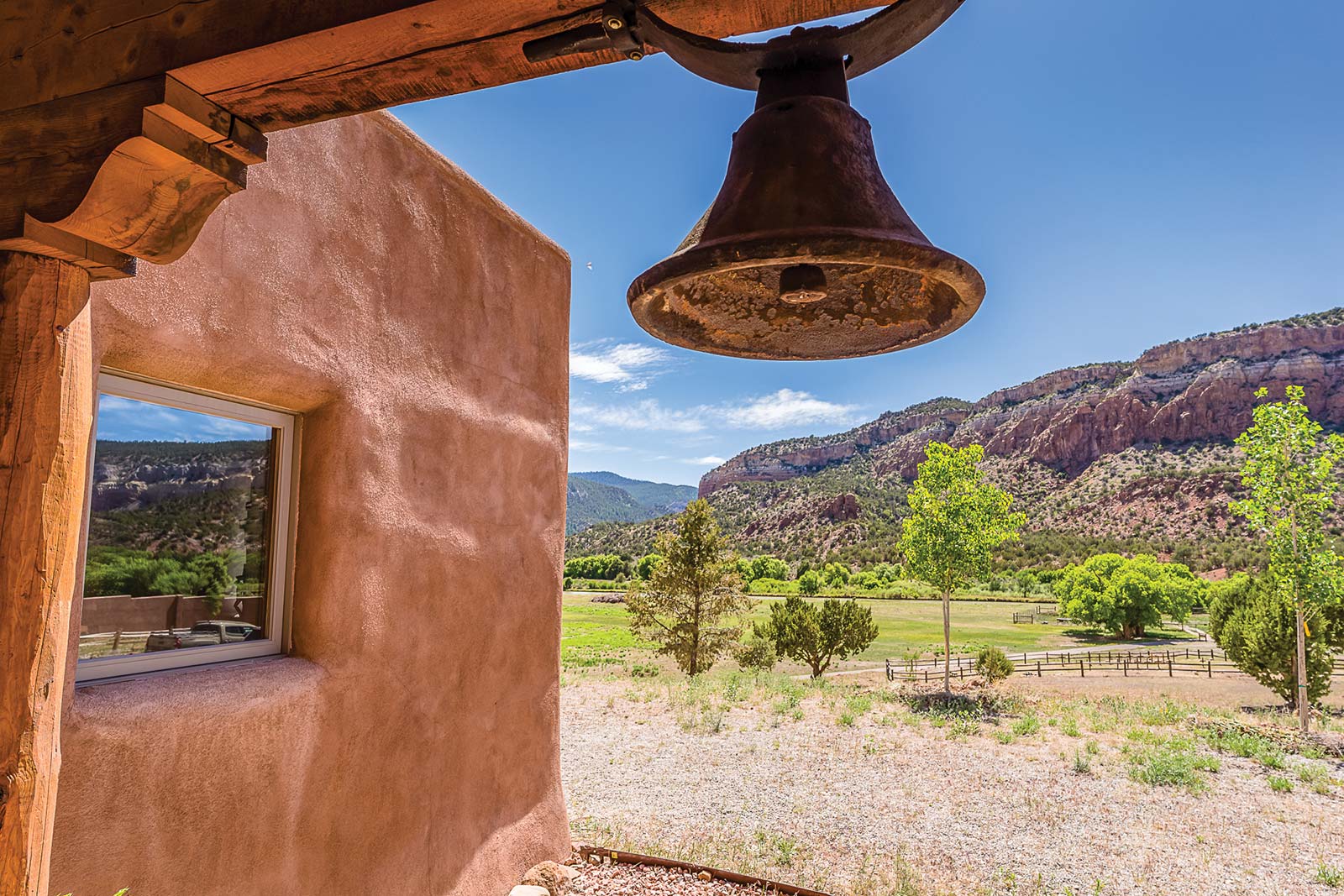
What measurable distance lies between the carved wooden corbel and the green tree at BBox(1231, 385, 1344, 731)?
1654 cm

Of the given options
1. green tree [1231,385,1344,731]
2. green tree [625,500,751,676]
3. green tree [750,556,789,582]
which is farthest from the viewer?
green tree [750,556,789,582]

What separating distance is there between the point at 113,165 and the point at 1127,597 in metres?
46.5

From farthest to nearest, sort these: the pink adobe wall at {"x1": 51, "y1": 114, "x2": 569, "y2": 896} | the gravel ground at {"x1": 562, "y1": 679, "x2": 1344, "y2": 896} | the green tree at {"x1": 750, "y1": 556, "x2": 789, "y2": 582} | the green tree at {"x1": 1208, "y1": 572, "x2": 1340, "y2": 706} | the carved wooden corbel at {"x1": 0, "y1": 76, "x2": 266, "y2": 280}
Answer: the green tree at {"x1": 750, "y1": 556, "x2": 789, "y2": 582}
the green tree at {"x1": 1208, "y1": 572, "x2": 1340, "y2": 706}
the gravel ground at {"x1": 562, "y1": 679, "x2": 1344, "y2": 896}
the pink adobe wall at {"x1": 51, "y1": 114, "x2": 569, "y2": 896}
the carved wooden corbel at {"x1": 0, "y1": 76, "x2": 266, "y2": 280}

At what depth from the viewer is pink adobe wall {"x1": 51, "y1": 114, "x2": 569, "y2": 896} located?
2545 mm

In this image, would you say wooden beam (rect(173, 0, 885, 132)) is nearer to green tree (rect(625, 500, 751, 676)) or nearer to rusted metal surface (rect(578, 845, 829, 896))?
rusted metal surface (rect(578, 845, 829, 896))

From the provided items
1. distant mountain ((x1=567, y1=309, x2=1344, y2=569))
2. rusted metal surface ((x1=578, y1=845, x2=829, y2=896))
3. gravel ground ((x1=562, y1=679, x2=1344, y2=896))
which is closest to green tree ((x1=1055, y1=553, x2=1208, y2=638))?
distant mountain ((x1=567, y1=309, x2=1344, y2=569))

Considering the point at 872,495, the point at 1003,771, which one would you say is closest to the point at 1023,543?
the point at 872,495

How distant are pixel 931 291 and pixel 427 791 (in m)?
3.48

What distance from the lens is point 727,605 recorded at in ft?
75.7

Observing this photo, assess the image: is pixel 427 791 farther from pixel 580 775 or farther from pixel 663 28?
pixel 580 775

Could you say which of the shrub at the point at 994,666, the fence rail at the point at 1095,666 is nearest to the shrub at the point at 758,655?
the fence rail at the point at 1095,666

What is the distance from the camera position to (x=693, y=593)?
23.2 m

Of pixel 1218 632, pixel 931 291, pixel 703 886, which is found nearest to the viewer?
pixel 931 291

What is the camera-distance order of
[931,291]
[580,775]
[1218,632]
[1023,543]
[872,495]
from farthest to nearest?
1. [872,495]
2. [1023,543]
3. [1218,632]
4. [580,775]
5. [931,291]
